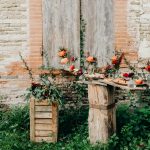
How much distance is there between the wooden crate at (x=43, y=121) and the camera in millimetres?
7414

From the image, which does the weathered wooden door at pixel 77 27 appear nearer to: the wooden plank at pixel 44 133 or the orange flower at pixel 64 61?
the orange flower at pixel 64 61

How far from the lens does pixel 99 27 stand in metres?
8.52

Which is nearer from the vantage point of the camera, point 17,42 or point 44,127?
point 44,127

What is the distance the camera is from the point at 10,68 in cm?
853

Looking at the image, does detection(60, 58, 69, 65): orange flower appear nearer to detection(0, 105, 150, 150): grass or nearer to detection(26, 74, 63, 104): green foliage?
detection(26, 74, 63, 104): green foliage

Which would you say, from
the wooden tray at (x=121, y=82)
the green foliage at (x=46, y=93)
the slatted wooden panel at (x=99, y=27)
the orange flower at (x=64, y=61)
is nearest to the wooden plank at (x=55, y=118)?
the green foliage at (x=46, y=93)

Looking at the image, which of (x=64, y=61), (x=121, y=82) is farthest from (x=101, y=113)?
(x=64, y=61)

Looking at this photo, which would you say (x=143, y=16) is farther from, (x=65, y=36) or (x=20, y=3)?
(x=20, y=3)

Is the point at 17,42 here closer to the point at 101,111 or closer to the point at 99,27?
the point at 99,27

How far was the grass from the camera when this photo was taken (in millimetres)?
7039

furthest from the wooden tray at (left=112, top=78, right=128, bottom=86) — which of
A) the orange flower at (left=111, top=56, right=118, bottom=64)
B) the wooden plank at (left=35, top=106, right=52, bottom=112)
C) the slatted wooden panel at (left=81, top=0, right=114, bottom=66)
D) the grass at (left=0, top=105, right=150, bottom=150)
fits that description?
the slatted wooden panel at (left=81, top=0, right=114, bottom=66)

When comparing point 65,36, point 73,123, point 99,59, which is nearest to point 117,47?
point 99,59

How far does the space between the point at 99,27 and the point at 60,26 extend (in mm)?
730

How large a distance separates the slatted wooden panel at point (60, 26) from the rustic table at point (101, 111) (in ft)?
5.85
